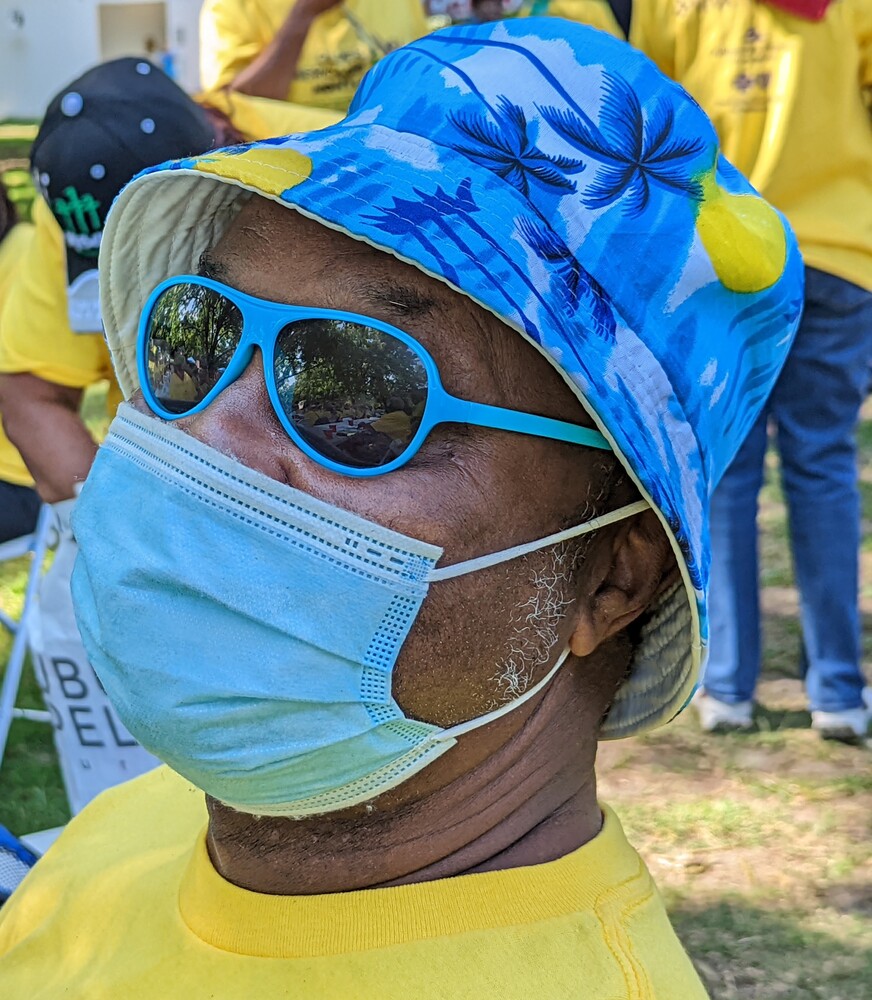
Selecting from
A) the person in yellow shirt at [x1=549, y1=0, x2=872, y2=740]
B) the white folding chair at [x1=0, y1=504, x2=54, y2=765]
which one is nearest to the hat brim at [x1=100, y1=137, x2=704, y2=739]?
the white folding chair at [x1=0, y1=504, x2=54, y2=765]

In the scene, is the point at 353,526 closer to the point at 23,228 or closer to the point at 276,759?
the point at 276,759

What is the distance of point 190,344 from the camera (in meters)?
1.64

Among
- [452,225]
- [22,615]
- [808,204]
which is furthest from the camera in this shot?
[22,615]

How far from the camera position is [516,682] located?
5.15 ft

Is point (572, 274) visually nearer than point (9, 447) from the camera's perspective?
Yes

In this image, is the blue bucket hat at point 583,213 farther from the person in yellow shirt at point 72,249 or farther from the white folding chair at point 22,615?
the white folding chair at point 22,615

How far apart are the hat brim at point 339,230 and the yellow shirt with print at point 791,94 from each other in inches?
93.7

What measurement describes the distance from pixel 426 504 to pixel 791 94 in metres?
2.84

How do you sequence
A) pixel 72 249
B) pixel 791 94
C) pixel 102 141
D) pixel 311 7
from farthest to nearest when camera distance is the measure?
1. pixel 311 7
2. pixel 791 94
3. pixel 72 249
4. pixel 102 141

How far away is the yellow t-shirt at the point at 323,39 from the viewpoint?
4.54m

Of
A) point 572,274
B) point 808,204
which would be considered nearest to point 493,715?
point 572,274

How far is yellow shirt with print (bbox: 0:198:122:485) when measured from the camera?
3516mm

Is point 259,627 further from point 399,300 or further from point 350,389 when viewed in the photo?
point 399,300

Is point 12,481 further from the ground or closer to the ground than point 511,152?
closer to the ground
